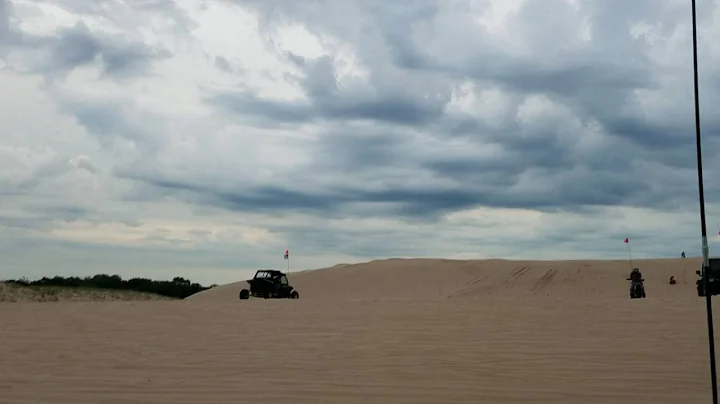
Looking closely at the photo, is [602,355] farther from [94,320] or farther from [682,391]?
[94,320]

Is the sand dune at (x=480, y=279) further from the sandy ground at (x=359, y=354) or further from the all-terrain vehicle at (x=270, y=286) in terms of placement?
the sandy ground at (x=359, y=354)

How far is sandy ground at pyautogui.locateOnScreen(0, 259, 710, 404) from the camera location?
720 centimetres

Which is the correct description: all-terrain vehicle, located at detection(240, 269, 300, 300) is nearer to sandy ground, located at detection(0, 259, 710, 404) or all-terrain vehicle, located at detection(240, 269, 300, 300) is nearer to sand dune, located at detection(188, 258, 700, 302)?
sand dune, located at detection(188, 258, 700, 302)

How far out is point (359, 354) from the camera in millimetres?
9258

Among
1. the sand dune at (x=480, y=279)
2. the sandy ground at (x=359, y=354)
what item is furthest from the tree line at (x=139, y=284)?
the sandy ground at (x=359, y=354)

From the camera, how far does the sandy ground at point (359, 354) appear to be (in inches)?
283

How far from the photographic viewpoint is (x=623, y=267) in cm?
3769

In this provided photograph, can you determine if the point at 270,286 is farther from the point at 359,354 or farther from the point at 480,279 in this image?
the point at 359,354

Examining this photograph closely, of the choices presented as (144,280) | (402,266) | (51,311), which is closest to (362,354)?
(51,311)

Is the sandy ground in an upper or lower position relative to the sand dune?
lower

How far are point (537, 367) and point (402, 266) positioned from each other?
3515cm

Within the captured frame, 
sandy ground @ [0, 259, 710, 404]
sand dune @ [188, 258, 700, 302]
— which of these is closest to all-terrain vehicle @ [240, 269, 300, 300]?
sand dune @ [188, 258, 700, 302]

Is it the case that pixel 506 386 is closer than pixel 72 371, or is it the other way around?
pixel 506 386

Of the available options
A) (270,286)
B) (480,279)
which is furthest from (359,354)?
(480,279)
